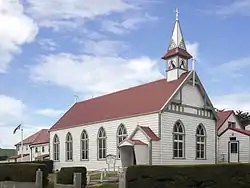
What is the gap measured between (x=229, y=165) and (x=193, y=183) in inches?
74.1

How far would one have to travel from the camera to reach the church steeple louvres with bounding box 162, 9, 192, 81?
4034cm

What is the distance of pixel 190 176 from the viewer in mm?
18469

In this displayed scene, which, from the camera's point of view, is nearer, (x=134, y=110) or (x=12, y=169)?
(x=12, y=169)

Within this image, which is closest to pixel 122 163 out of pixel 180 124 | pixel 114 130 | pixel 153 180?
pixel 114 130

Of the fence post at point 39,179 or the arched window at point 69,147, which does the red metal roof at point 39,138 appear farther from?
the fence post at point 39,179

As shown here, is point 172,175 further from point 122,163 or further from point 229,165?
point 122,163

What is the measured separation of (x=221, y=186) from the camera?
57.7 ft

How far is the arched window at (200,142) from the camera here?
39.7m

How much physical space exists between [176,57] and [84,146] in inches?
570

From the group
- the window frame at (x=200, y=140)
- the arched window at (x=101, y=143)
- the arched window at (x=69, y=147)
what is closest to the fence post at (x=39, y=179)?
the arched window at (x=101, y=143)

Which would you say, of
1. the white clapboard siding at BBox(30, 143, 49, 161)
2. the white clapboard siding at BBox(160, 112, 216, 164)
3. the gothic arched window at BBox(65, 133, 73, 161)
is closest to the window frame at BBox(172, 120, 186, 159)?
the white clapboard siding at BBox(160, 112, 216, 164)

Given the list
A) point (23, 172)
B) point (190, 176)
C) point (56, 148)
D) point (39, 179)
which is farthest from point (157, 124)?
point (56, 148)

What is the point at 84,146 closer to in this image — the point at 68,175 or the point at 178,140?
the point at 178,140

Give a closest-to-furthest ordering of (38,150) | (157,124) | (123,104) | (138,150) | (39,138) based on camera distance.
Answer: (138,150), (157,124), (123,104), (38,150), (39,138)
